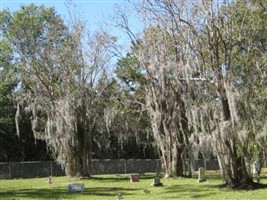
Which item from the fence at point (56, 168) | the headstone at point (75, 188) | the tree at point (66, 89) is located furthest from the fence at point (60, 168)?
the headstone at point (75, 188)

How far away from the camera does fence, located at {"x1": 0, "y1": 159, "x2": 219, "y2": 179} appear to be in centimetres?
4271

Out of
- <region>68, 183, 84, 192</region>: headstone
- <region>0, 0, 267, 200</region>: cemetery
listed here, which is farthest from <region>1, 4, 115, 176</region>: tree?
<region>68, 183, 84, 192</region>: headstone

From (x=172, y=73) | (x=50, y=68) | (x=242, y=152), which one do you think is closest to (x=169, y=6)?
(x=172, y=73)

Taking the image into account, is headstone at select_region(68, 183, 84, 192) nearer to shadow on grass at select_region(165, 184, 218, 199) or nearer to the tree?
shadow on grass at select_region(165, 184, 218, 199)

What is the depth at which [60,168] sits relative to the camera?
146ft

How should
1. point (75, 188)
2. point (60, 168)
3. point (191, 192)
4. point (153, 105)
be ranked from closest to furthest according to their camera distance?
1. point (191, 192)
2. point (75, 188)
3. point (153, 105)
4. point (60, 168)

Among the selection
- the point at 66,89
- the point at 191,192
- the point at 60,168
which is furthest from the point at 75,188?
the point at 60,168

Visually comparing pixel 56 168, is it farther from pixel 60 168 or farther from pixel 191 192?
pixel 191 192

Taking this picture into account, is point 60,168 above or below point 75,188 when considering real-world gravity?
above

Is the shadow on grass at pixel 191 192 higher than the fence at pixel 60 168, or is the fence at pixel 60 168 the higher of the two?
the fence at pixel 60 168

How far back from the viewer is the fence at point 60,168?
1682 inches

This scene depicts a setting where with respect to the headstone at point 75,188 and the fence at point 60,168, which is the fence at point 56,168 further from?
the headstone at point 75,188

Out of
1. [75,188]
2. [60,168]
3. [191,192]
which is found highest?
[60,168]

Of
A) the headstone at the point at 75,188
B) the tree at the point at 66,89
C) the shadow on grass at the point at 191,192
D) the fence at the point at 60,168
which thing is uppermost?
the tree at the point at 66,89
